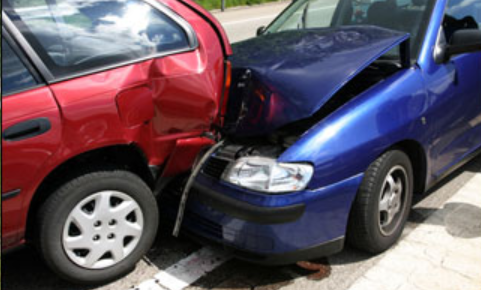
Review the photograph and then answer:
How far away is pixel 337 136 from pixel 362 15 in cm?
183

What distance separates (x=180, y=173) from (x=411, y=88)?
148 centimetres

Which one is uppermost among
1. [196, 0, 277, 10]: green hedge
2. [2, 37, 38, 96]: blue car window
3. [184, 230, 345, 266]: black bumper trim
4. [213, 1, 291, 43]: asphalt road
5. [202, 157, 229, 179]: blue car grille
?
[2, 37, 38, 96]: blue car window

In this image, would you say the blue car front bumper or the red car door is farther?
the blue car front bumper

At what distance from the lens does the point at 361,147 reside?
9.42 feet

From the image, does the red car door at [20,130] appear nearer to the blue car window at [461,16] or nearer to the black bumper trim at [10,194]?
the black bumper trim at [10,194]

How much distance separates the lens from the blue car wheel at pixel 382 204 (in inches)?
116

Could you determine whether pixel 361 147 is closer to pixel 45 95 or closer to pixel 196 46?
pixel 196 46

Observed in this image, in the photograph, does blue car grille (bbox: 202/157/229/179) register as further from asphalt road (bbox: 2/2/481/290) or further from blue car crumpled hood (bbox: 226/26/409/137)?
asphalt road (bbox: 2/2/481/290)

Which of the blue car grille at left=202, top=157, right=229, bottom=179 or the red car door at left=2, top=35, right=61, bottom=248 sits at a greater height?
the red car door at left=2, top=35, right=61, bottom=248

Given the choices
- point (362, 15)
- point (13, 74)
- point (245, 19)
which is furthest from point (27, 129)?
point (245, 19)

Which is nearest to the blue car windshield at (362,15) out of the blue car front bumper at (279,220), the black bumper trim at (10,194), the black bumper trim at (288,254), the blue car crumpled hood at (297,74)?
the blue car crumpled hood at (297,74)

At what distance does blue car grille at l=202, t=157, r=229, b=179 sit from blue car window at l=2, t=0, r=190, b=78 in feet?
2.23

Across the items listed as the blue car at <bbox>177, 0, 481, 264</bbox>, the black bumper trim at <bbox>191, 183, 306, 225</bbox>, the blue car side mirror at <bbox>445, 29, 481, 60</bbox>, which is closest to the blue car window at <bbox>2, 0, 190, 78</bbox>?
the blue car at <bbox>177, 0, 481, 264</bbox>

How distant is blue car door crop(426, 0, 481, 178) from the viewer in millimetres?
3412
